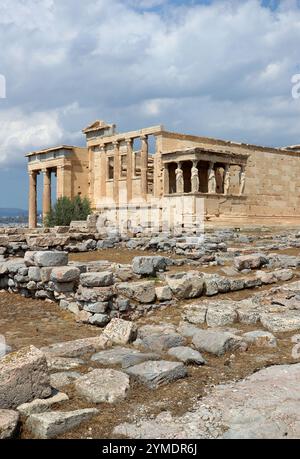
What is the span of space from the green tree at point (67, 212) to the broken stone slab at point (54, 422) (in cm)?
2927

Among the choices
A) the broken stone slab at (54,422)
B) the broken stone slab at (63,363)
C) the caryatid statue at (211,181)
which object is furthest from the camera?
the caryatid statue at (211,181)

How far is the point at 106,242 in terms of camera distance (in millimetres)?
19703

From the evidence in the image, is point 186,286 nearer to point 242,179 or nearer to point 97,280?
point 97,280

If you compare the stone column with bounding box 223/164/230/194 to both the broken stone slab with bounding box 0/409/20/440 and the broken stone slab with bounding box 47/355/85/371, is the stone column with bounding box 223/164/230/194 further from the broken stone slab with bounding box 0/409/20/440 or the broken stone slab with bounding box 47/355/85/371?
the broken stone slab with bounding box 0/409/20/440

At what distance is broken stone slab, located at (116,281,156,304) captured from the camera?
848 centimetres

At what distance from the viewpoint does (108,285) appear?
8.48m

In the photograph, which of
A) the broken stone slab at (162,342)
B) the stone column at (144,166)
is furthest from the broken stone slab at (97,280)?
the stone column at (144,166)

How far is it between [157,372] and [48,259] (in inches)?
224

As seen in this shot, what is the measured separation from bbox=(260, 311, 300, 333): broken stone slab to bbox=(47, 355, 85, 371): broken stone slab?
2780 millimetres

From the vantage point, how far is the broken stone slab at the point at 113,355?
5.42 m

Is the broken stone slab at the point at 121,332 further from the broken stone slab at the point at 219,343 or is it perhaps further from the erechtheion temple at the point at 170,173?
the erechtheion temple at the point at 170,173

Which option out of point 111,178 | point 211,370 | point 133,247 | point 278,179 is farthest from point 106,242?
point 278,179

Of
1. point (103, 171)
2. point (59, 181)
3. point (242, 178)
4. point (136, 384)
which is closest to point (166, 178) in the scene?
point (242, 178)

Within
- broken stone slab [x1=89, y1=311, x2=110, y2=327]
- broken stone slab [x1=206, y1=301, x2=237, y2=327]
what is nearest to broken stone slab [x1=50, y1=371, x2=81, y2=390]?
broken stone slab [x1=206, y1=301, x2=237, y2=327]
